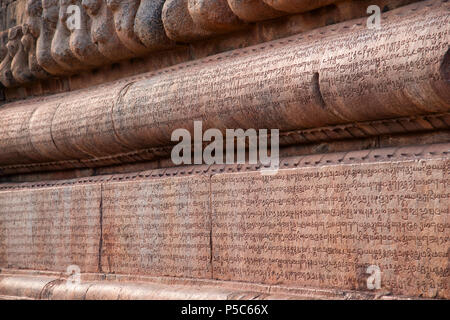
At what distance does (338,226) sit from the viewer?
2898 mm

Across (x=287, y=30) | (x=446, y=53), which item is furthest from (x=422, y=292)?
(x=287, y=30)

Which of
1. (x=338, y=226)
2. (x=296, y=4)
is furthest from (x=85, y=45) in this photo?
(x=338, y=226)

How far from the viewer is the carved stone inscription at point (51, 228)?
14.1 ft

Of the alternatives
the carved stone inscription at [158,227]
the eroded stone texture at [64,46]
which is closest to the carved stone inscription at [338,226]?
the carved stone inscription at [158,227]

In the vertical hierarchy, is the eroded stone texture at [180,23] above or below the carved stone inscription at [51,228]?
above

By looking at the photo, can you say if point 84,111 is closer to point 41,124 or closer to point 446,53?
point 41,124

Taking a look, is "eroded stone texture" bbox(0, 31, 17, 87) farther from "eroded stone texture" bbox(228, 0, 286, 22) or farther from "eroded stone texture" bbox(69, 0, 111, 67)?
"eroded stone texture" bbox(228, 0, 286, 22)

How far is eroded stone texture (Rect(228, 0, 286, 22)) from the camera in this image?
341 cm

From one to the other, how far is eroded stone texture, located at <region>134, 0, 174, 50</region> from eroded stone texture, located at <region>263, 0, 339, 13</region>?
0.90 metres

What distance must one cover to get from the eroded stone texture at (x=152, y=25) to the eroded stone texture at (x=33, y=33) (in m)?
1.32

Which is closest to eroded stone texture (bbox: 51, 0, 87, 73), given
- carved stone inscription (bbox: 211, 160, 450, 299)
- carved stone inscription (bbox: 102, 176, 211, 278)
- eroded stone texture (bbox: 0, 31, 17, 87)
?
eroded stone texture (bbox: 0, 31, 17, 87)

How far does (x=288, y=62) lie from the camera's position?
3168mm

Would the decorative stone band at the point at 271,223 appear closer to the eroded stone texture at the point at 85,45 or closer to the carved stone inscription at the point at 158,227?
the carved stone inscription at the point at 158,227
